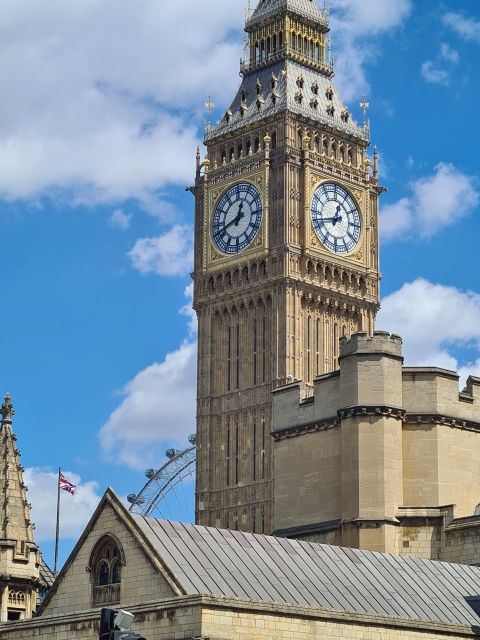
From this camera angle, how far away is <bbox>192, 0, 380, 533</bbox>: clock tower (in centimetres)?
13462

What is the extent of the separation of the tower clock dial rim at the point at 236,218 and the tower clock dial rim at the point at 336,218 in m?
4.74

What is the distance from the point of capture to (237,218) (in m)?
140

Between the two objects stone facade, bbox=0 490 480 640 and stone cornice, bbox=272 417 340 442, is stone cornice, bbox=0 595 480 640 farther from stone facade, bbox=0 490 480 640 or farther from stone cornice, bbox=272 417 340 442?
stone cornice, bbox=272 417 340 442

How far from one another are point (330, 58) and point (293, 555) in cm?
9594

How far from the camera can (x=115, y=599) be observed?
5594cm

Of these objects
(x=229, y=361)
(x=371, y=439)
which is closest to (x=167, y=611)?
(x=371, y=439)

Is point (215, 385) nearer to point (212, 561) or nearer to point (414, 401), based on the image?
point (414, 401)

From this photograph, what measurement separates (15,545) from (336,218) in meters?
81.1

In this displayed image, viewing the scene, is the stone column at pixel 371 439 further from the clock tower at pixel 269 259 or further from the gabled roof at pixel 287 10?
the gabled roof at pixel 287 10

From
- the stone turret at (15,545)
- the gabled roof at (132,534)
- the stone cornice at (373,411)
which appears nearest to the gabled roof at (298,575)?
the gabled roof at (132,534)

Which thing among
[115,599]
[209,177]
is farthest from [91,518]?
[209,177]

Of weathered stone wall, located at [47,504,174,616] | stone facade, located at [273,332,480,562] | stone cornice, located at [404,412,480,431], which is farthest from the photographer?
stone cornice, located at [404,412,480,431]

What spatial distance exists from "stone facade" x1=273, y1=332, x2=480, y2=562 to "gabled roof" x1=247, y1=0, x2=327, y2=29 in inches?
2844

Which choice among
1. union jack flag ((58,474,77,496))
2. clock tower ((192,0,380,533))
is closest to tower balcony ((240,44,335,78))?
clock tower ((192,0,380,533))
